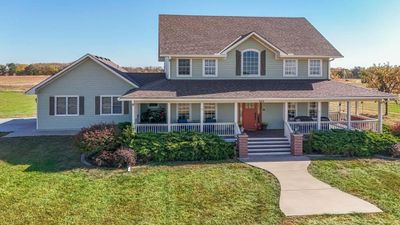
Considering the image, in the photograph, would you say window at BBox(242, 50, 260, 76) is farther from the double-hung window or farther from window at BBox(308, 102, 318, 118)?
window at BBox(308, 102, 318, 118)

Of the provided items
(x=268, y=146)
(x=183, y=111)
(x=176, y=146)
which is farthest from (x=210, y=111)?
(x=176, y=146)

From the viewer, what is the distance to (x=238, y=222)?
9.59m

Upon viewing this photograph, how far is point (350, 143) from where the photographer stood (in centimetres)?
1766

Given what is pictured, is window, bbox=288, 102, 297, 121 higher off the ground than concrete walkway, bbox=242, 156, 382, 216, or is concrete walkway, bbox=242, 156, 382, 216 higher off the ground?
window, bbox=288, 102, 297, 121

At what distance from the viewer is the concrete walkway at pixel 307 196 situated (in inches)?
411

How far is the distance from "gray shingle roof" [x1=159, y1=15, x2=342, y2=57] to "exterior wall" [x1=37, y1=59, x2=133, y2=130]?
471cm

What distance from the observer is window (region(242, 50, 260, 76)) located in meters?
22.5

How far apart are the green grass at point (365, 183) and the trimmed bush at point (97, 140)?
951cm

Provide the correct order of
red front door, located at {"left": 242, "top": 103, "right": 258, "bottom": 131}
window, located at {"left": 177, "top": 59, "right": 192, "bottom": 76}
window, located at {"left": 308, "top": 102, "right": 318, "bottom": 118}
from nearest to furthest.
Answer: red front door, located at {"left": 242, "top": 103, "right": 258, "bottom": 131}
window, located at {"left": 177, "top": 59, "right": 192, "bottom": 76}
window, located at {"left": 308, "top": 102, "right": 318, "bottom": 118}

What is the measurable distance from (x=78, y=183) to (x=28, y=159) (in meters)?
5.39

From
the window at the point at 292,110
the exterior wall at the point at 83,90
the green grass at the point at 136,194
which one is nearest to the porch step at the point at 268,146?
the green grass at the point at 136,194

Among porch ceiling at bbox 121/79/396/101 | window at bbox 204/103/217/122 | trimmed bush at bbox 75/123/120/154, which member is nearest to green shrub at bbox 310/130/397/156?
porch ceiling at bbox 121/79/396/101

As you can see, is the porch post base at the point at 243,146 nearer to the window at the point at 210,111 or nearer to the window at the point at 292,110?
the window at the point at 210,111

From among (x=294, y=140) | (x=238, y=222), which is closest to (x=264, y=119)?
(x=294, y=140)
